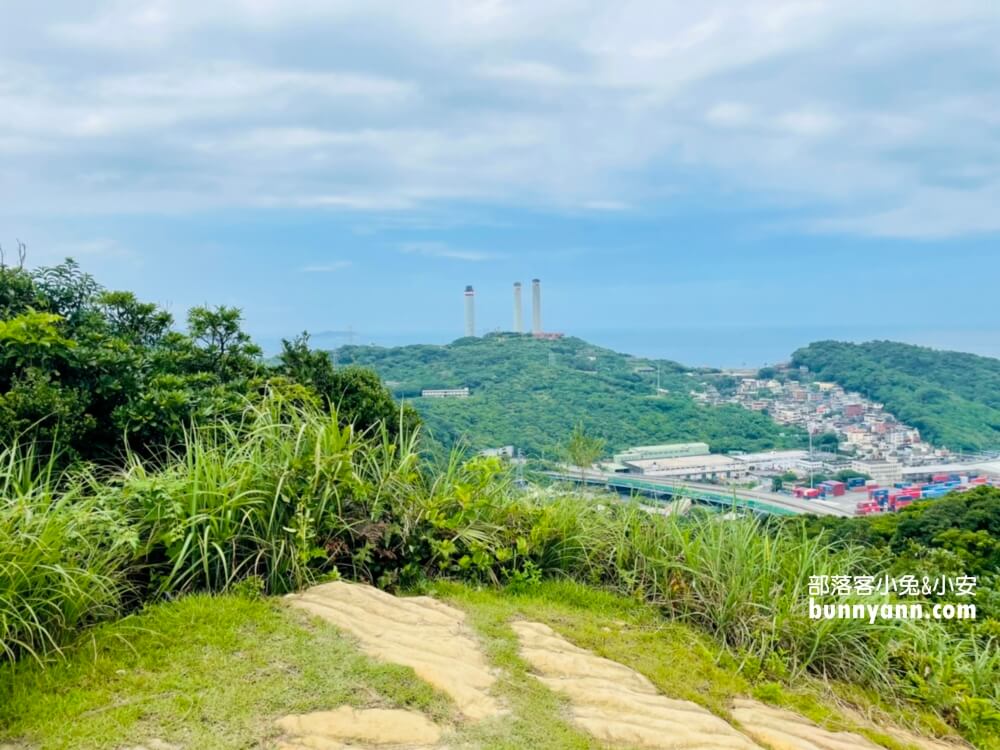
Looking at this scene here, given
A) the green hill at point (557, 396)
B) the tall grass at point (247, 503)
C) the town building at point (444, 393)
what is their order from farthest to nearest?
the town building at point (444, 393), the green hill at point (557, 396), the tall grass at point (247, 503)

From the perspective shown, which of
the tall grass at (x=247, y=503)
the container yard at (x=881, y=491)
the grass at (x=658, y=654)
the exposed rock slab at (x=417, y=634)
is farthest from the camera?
the container yard at (x=881, y=491)

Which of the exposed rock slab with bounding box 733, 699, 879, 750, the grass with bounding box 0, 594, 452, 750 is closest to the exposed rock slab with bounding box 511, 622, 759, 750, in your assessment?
the exposed rock slab with bounding box 733, 699, 879, 750

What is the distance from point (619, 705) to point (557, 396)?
13.6 metres

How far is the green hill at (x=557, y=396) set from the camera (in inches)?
501

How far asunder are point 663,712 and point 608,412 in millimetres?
13932

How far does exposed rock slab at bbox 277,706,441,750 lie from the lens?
216 centimetres

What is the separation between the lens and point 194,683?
2441mm

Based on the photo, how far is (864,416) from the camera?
776 inches

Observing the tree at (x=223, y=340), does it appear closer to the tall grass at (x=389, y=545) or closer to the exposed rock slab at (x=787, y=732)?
the tall grass at (x=389, y=545)

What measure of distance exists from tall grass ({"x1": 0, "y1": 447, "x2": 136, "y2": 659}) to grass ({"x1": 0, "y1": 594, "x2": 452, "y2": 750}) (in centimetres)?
12

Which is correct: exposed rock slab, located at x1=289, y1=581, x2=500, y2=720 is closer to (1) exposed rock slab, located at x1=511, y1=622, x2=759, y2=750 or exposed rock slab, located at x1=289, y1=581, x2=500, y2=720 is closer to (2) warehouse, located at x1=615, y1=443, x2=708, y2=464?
(1) exposed rock slab, located at x1=511, y1=622, x2=759, y2=750

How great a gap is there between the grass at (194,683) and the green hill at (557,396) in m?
7.40

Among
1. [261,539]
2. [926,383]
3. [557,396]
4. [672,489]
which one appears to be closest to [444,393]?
[557,396]

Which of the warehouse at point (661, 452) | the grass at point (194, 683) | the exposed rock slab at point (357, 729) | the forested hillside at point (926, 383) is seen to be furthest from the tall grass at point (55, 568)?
the forested hillside at point (926, 383)
